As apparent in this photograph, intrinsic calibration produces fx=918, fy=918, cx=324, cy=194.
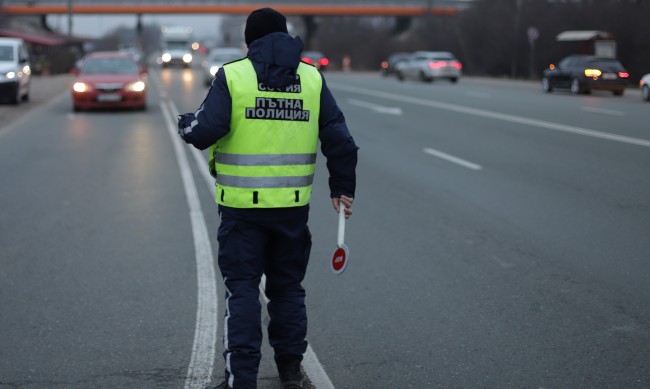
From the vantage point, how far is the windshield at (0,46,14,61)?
87.8 ft

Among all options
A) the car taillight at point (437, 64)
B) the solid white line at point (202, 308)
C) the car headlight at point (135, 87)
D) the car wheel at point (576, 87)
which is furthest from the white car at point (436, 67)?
the solid white line at point (202, 308)

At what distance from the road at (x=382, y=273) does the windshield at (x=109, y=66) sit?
10144 millimetres

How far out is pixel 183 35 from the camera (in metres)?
78.8

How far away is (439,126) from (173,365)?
48.8ft

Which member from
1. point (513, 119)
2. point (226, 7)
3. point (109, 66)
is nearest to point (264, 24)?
point (513, 119)

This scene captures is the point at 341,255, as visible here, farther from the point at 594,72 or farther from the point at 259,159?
the point at 594,72

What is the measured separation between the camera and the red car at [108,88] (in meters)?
23.6

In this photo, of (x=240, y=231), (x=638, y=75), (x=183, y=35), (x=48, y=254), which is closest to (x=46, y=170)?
(x=48, y=254)

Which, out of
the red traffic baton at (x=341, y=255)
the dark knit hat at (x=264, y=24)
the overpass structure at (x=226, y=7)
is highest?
the overpass structure at (x=226, y=7)

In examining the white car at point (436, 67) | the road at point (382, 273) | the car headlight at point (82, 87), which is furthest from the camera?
the white car at point (436, 67)

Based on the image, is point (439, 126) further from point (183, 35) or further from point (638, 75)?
point (183, 35)

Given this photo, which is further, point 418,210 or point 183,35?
point 183,35

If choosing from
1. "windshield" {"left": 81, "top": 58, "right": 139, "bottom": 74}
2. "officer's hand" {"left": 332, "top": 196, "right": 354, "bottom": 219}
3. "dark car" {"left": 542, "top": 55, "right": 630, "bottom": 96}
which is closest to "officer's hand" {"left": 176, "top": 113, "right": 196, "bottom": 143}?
"officer's hand" {"left": 332, "top": 196, "right": 354, "bottom": 219}

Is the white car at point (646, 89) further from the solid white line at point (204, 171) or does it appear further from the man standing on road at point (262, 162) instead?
the man standing on road at point (262, 162)
